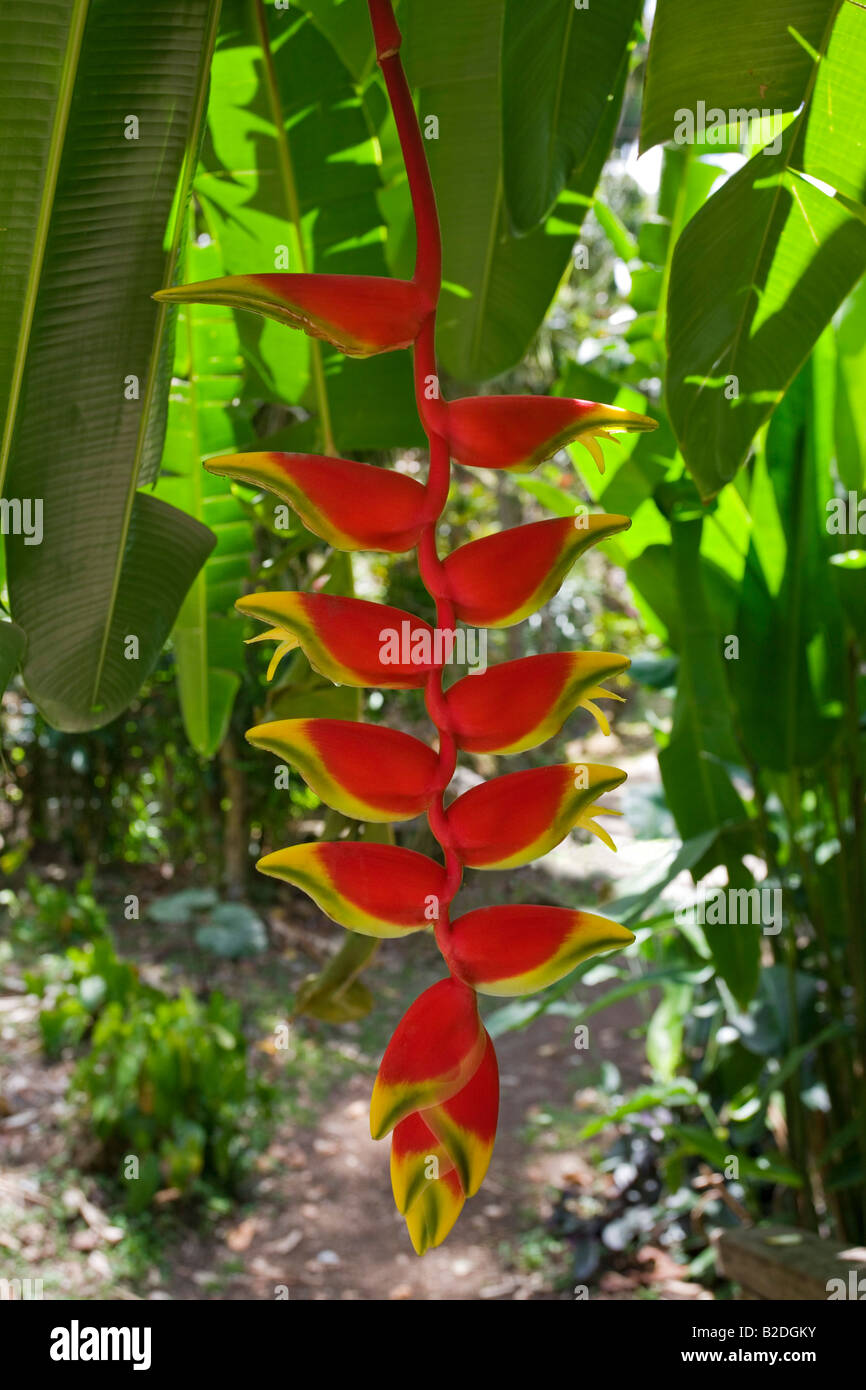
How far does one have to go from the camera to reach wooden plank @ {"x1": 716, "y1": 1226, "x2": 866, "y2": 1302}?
44.3 inches

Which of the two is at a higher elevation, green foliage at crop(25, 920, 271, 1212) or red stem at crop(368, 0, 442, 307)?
red stem at crop(368, 0, 442, 307)

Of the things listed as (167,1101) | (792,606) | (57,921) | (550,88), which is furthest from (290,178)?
(57,921)

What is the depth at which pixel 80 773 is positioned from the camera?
3.54 metres

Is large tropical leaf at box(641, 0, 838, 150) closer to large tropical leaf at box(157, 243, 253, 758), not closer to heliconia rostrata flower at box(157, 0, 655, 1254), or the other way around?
heliconia rostrata flower at box(157, 0, 655, 1254)

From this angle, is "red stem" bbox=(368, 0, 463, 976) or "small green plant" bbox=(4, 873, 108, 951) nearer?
"red stem" bbox=(368, 0, 463, 976)

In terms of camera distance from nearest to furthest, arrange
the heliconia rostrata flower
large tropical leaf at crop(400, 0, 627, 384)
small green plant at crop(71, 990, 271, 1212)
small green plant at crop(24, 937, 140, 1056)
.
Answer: the heliconia rostrata flower
large tropical leaf at crop(400, 0, 627, 384)
small green plant at crop(71, 990, 271, 1212)
small green plant at crop(24, 937, 140, 1056)

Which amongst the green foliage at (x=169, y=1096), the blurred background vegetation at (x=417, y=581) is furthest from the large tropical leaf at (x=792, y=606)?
the green foliage at (x=169, y=1096)

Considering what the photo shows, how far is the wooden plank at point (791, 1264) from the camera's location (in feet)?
3.69

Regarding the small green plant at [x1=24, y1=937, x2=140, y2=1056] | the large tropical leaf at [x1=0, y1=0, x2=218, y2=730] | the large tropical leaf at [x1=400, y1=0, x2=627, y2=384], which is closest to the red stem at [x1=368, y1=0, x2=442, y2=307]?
the large tropical leaf at [x1=0, y1=0, x2=218, y2=730]

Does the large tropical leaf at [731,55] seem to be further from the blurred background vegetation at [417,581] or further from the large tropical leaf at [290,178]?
the large tropical leaf at [290,178]

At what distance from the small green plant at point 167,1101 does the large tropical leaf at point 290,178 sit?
1807 millimetres

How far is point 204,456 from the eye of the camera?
0.72 m

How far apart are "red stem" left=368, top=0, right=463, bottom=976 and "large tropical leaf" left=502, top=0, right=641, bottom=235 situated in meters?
0.12
